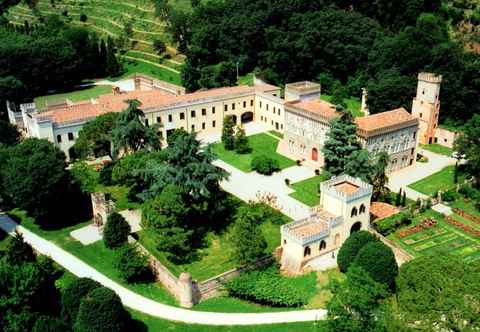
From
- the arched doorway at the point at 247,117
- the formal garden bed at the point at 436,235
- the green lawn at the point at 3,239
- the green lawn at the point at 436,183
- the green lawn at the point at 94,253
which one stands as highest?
the arched doorway at the point at 247,117

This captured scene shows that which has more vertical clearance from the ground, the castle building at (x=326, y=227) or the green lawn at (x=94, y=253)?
the castle building at (x=326, y=227)

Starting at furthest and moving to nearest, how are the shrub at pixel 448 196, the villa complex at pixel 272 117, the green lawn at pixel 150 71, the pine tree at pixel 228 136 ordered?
the green lawn at pixel 150 71
the pine tree at pixel 228 136
the villa complex at pixel 272 117
the shrub at pixel 448 196

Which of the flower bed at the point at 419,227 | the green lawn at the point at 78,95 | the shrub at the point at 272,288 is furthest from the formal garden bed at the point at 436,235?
the green lawn at the point at 78,95

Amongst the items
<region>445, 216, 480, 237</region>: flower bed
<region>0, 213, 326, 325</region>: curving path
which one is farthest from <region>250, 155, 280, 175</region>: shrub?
<region>0, 213, 326, 325</region>: curving path

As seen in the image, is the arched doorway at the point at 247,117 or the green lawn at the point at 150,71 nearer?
the arched doorway at the point at 247,117

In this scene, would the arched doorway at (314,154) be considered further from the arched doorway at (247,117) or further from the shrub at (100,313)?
the shrub at (100,313)

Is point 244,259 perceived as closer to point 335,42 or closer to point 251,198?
point 251,198
